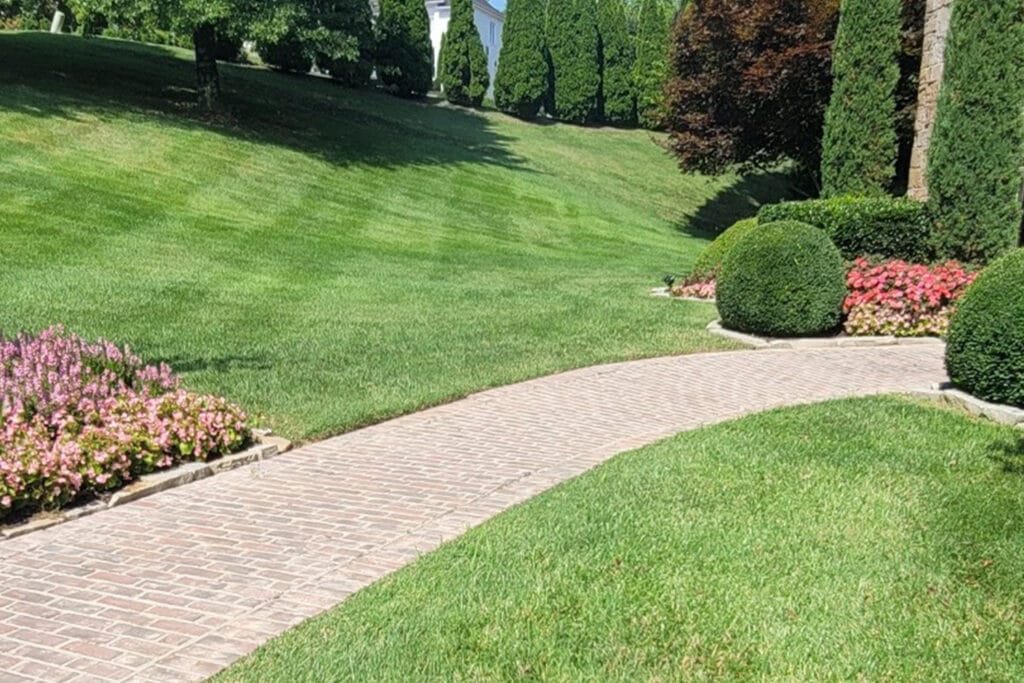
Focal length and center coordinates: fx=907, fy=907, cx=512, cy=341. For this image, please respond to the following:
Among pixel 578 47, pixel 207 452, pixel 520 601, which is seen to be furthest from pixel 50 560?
pixel 578 47

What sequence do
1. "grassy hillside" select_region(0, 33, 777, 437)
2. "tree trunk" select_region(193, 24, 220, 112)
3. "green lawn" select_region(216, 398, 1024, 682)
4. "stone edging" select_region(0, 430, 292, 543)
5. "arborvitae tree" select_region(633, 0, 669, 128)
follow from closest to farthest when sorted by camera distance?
"green lawn" select_region(216, 398, 1024, 682), "stone edging" select_region(0, 430, 292, 543), "grassy hillside" select_region(0, 33, 777, 437), "tree trunk" select_region(193, 24, 220, 112), "arborvitae tree" select_region(633, 0, 669, 128)

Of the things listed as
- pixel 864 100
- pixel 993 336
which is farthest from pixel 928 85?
pixel 993 336

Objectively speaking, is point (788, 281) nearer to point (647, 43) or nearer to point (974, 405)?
point (974, 405)

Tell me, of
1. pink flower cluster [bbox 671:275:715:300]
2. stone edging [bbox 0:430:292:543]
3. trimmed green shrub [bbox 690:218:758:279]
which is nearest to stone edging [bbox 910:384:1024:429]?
stone edging [bbox 0:430:292:543]

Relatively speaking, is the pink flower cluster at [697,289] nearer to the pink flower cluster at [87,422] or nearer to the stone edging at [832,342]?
the stone edging at [832,342]

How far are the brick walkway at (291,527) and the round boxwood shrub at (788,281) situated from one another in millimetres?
2418

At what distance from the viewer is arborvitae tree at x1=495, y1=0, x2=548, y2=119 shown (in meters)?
45.5

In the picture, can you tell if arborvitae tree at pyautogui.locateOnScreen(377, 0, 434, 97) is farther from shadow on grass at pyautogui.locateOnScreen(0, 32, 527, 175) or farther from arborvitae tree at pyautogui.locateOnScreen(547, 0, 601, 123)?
arborvitae tree at pyautogui.locateOnScreen(547, 0, 601, 123)

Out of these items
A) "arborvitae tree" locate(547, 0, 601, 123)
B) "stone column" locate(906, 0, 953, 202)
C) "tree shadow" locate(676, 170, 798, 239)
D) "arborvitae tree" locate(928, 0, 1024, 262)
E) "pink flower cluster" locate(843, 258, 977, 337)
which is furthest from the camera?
"arborvitae tree" locate(547, 0, 601, 123)

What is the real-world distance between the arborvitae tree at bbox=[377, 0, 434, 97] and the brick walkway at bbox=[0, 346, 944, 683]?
36.8 meters

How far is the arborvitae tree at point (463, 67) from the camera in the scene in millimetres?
45469

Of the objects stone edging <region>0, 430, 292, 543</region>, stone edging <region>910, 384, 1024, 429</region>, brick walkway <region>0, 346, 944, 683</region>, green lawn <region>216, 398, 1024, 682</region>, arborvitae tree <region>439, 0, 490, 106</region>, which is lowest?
stone edging <region>0, 430, 292, 543</region>

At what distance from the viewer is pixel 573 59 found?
47156 mm

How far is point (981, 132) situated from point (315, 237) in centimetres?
1193
